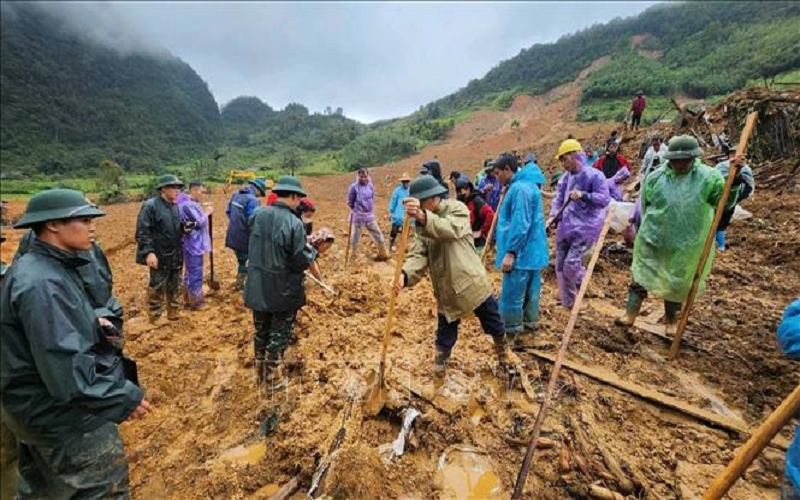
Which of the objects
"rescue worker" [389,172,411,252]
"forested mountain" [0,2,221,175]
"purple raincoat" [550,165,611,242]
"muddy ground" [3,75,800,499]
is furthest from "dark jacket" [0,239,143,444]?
"forested mountain" [0,2,221,175]

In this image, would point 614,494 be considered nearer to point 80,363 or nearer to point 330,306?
point 80,363

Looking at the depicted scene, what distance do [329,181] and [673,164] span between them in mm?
23019

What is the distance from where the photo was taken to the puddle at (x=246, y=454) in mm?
2982

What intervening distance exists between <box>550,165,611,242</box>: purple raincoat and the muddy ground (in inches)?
42.2

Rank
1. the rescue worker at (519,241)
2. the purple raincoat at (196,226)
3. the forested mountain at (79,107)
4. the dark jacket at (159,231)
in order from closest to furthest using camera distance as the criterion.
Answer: the rescue worker at (519,241) → the dark jacket at (159,231) → the purple raincoat at (196,226) → the forested mountain at (79,107)

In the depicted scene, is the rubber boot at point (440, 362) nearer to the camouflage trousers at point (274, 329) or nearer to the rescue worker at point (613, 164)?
the camouflage trousers at point (274, 329)

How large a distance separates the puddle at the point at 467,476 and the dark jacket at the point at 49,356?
1.98 metres

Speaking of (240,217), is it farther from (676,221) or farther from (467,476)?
(676,221)

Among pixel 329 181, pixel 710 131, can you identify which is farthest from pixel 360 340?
pixel 329 181

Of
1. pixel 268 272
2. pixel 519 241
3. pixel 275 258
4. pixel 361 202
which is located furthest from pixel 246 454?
pixel 361 202

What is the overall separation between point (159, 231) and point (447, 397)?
13.0 ft

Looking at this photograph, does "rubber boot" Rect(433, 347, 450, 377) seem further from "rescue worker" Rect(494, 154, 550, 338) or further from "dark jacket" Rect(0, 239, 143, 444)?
"dark jacket" Rect(0, 239, 143, 444)

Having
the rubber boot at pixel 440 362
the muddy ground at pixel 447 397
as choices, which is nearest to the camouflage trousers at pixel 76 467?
the muddy ground at pixel 447 397

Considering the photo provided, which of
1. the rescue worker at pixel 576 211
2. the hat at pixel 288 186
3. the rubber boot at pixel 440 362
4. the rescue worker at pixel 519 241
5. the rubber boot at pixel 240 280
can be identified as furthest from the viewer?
the rubber boot at pixel 240 280
